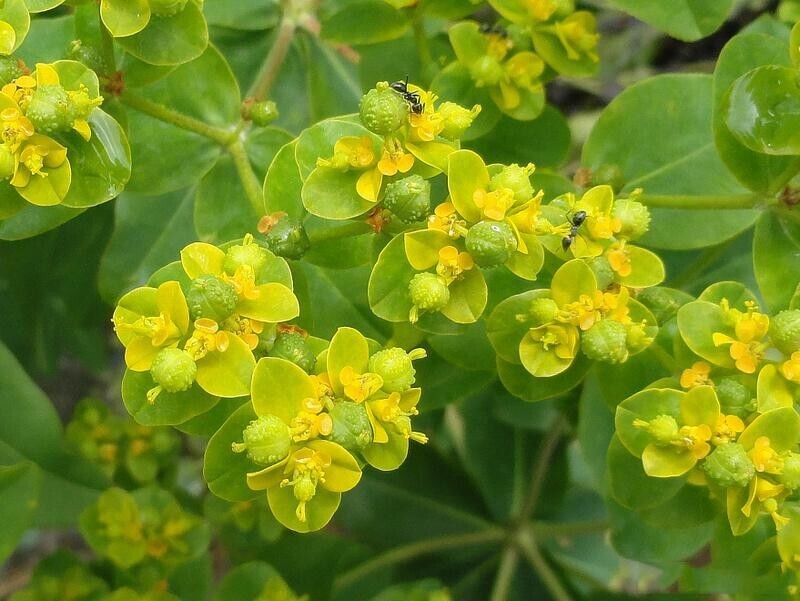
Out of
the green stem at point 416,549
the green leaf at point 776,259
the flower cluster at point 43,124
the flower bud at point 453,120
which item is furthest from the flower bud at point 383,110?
the green stem at point 416,549

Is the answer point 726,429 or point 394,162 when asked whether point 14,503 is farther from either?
point 726,429

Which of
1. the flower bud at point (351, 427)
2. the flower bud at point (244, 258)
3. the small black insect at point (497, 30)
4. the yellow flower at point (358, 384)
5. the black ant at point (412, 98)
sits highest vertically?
the black ant at point (412, 98)

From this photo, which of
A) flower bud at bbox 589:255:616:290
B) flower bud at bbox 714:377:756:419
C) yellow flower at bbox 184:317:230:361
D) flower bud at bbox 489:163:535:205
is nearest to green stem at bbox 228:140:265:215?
yellow flower at bbox 184:317:230:361

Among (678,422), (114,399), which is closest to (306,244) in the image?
(678,422)

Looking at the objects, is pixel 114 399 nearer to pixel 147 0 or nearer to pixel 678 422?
pixel 147 0

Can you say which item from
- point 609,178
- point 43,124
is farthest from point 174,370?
point 609,178

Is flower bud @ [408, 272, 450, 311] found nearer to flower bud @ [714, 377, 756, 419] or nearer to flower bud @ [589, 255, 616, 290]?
flower bud @ [589, 255, 616, 290]

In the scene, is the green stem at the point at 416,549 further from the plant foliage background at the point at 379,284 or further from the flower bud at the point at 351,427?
the flower bud at the point at 351,427

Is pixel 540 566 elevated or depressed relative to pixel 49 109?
depressed
